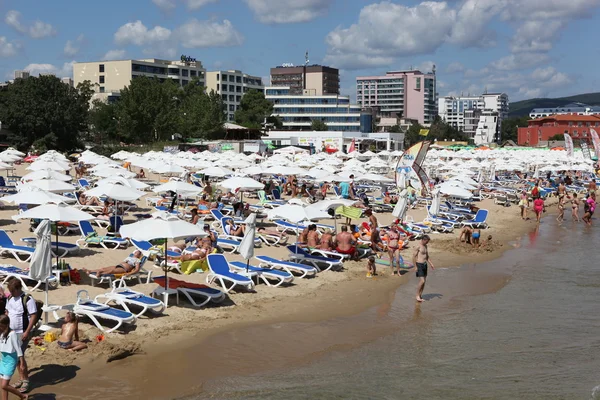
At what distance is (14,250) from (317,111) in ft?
370

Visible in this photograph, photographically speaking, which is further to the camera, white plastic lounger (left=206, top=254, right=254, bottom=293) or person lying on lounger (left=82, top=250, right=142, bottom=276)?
white plastic lounger (left=206, top=254, right=254, bottom=293)

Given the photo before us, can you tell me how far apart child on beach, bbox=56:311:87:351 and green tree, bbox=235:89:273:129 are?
88685mm

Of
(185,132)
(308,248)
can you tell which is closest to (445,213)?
(308,248)

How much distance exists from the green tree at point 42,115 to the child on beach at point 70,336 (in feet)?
149

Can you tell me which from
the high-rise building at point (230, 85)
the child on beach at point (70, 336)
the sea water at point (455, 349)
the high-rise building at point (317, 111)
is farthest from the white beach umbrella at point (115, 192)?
the high-rise building at point (317, 111)

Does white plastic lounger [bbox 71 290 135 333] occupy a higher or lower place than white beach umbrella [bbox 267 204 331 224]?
lower

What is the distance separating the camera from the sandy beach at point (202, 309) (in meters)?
8.68

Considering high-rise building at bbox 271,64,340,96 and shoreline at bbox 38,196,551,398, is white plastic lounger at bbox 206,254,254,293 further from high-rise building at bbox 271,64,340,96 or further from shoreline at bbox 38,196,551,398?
high-rise building at bbox 271,64,340,96

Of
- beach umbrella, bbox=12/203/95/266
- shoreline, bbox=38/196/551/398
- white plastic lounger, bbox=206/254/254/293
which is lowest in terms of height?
shoreline, bbox=38/196/551/398

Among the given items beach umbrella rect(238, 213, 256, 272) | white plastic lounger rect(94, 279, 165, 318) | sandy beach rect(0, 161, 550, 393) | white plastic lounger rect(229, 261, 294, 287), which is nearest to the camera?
sandy beach rect(0, 161, 550, 393)

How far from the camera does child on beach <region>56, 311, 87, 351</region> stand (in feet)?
28.7

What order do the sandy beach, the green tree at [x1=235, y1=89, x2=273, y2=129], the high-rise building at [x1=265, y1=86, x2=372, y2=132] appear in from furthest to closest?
the high-rise building at [x1=265, y1=86, x2=372, y2=132] < the green tree at [x1=235, y1=89, x2=273, y2=129] < the sandy beach

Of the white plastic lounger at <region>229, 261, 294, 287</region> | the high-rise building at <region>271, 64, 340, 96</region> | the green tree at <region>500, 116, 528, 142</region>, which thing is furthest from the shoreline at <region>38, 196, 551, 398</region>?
the green tree at <region>500, 116, 528, 142</region>

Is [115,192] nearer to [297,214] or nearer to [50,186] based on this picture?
[50,186]
